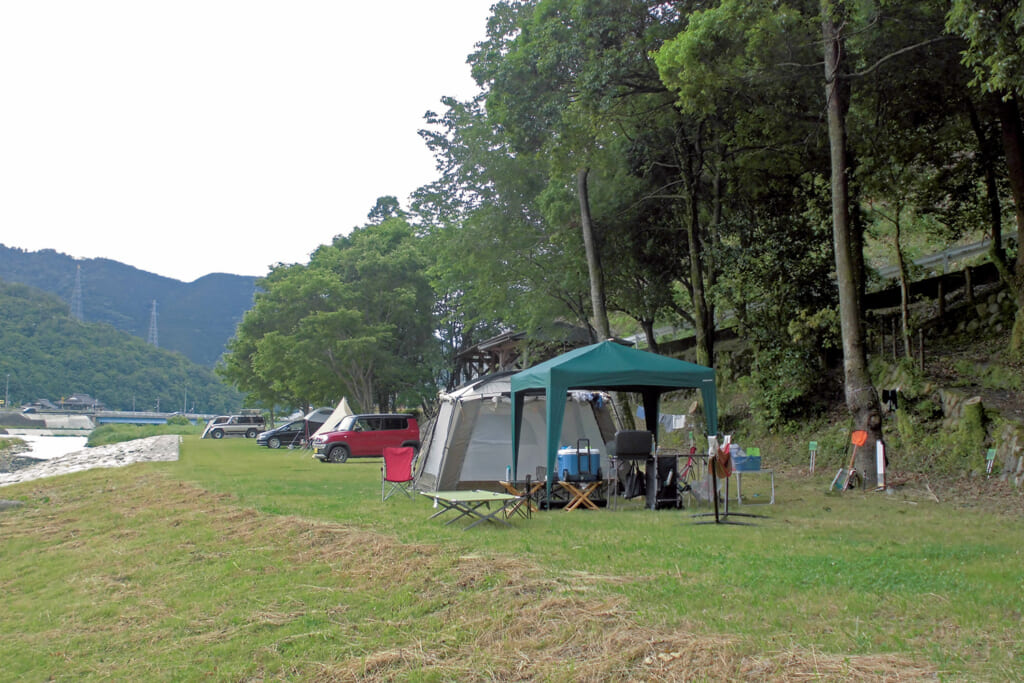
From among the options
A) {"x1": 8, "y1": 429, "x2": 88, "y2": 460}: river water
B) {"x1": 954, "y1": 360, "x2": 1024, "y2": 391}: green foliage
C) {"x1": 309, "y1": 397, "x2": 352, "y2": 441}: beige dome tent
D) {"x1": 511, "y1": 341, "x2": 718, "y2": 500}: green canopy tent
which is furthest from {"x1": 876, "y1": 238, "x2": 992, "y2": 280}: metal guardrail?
{"x1": 8, "y1": 429, "x2": 88, "y2": 460}: river water

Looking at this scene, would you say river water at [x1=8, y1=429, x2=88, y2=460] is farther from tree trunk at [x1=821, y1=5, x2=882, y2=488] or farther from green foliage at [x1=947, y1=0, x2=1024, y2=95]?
green foliage at [x1=947, y1=0, x2=1024, y2=95]

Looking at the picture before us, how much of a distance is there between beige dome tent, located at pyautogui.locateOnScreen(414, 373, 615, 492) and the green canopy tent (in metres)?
0.57

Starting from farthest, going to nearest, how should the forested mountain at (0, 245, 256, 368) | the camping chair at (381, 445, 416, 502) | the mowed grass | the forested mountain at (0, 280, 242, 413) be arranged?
the forested mountain at (0, 245, 256, 368) < the forested mountain at (0, 280, 242, 413) < the camping chair at (381, 445, 416, 502) < the mowed grass

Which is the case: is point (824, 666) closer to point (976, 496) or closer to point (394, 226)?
point (976, 496)

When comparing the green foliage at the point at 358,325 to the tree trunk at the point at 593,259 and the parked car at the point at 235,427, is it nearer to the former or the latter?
the parked car at the point at 235,427

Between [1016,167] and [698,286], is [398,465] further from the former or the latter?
[1016,167]

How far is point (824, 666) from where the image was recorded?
12.4 ft

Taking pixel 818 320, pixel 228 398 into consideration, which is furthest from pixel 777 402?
pixel 228 398

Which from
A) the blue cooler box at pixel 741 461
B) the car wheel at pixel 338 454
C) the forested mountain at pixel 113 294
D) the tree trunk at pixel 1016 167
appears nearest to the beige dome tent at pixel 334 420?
the car wheel at pixel 338 454

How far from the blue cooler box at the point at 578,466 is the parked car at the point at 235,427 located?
36870 millimetres

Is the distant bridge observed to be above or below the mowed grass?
above

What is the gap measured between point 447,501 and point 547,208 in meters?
12.8

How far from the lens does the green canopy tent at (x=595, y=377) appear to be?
32.7 feet

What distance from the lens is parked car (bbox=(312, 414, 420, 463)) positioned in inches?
931
